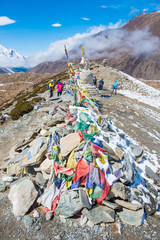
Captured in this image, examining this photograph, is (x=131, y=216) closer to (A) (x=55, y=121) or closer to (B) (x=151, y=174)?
(B) (x=151, y=174)

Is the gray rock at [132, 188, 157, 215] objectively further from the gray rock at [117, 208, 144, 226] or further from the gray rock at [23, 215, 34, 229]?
the gray rock at [23, 215, 34, 229]

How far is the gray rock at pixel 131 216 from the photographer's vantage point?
13.8 feet

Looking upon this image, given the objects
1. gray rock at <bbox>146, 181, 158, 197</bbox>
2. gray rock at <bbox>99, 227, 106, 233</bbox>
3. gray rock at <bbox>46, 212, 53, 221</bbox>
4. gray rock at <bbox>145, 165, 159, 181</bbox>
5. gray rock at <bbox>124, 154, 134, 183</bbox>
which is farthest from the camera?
gray rock at <bbox>145, 165, 159, 181</bbox>

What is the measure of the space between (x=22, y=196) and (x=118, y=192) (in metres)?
2.94

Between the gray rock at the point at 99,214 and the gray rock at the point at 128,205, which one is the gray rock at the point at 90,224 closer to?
the gray rock at the point at 99,214

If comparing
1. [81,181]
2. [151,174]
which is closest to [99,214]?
[81,181]

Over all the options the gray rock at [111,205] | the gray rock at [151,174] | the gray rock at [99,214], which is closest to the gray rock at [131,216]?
the gray rock at [111,205]

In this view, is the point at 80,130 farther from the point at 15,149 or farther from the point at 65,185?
the point at 15,149

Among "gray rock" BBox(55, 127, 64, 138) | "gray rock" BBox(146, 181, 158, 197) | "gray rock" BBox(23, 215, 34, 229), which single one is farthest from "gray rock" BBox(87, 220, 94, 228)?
"gray rock" BBox(55, 127, 64, 138)

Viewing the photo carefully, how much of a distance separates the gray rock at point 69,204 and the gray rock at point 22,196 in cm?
91

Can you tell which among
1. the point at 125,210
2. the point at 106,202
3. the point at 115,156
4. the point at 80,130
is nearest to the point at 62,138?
the point at 80,130

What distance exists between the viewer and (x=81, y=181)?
468cm

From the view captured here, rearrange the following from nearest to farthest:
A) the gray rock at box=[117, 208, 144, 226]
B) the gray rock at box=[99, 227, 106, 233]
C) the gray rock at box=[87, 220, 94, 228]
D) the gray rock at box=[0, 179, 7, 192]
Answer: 1. the gray rock at box=[99, 227, 106, 233]
2. the gray rock at box=[87, 220, 94, 228]
3. the gray rock at box=[117, 208, 144, 226]
4. the gray rock at box=[0, 179, 7, 192]

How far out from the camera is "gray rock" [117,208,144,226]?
4.19 m
